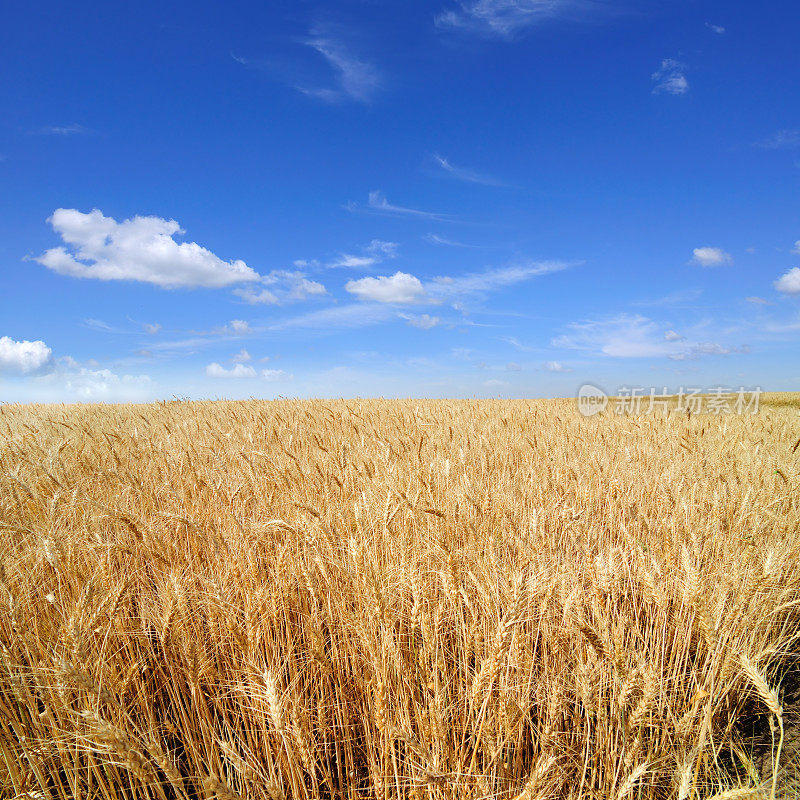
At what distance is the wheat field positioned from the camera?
127 cm

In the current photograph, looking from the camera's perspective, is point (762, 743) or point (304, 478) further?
point (304, 478)

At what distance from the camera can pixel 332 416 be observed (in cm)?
634

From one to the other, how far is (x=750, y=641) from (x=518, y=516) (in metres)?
1.12

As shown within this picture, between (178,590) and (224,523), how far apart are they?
1.00m

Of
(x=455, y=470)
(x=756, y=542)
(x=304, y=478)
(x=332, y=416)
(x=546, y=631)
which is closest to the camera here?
(x=546, y=631)

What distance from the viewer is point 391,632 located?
4.41 ft

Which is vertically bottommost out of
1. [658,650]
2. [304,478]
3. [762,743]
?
[762,743]

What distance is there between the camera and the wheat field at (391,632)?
1.27 metres

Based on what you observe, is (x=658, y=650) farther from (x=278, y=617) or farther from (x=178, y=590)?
(x=178, y=590)

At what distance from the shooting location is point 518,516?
267 cm

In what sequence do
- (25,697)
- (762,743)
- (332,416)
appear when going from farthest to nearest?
1. (332,416)
2. (762,743)
3. (25,697)

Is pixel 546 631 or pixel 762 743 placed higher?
pixel 546 631

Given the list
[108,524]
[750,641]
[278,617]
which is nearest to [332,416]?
[108,524]

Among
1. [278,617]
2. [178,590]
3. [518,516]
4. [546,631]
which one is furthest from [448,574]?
A: [518,516]
